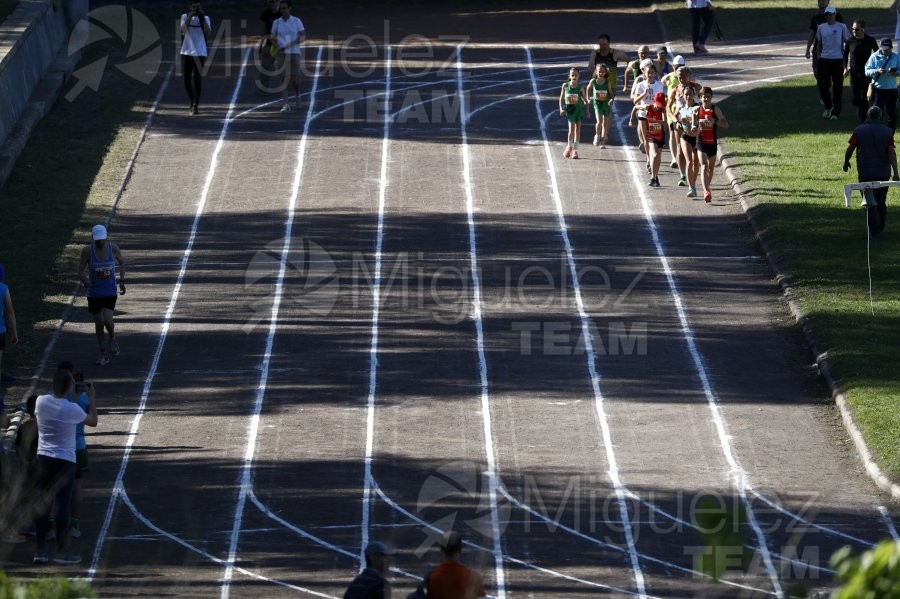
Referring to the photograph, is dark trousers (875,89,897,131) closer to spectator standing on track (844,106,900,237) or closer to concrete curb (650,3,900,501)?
concrete curb (650,3,900,501)

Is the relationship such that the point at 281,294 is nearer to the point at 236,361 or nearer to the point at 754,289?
the point at 236,361

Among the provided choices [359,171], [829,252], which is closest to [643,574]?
[829,252]

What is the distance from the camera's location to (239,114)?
92.4 ft

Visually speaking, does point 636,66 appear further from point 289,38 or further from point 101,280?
point 101,280

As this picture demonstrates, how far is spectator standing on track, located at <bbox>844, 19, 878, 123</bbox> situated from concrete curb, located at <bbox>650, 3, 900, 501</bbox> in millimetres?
3083

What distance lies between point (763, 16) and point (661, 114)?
14842 mm

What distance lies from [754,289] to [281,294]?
21.0 feet

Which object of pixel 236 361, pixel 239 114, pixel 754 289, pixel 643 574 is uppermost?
pixel 239 114

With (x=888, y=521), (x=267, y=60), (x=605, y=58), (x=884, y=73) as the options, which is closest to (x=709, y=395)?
(x=888, y=521)

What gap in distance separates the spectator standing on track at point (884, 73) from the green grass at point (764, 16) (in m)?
9.25

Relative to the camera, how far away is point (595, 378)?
16.8 m

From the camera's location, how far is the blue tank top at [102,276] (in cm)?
1673

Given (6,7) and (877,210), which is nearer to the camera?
(877,210)

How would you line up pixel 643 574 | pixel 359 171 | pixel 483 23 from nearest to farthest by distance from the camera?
pixel 643 574 → pixel 359 171 → pixel 483 23
